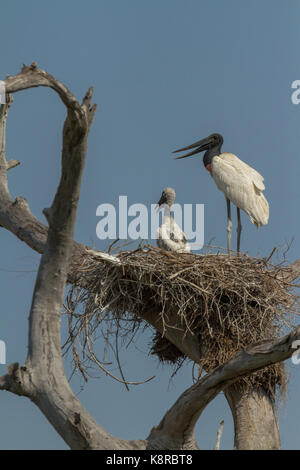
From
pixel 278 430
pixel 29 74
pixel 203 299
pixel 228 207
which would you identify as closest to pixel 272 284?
pixel 203 299

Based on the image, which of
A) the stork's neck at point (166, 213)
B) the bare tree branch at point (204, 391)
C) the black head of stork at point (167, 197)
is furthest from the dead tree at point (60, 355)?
the black head of stork at point (167, 197)

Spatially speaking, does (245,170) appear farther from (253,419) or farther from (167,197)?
(253,419)

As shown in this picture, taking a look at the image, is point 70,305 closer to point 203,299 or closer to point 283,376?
point 203,299

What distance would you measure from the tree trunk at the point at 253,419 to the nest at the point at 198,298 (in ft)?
0.34

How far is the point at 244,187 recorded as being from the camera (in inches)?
380

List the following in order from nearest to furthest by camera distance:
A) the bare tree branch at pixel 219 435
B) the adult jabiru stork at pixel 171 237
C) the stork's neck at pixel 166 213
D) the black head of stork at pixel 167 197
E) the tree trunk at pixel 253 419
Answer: the bare tree branch at pixel 219 435 → the tree trunk at pixel 253 419 → the adult jabiru stork at pixel 171 237 → the stork's neck at pixel 166 213 → the black head of stork at pixel 167 197

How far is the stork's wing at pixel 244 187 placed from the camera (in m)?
9.58

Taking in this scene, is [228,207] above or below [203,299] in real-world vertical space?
above

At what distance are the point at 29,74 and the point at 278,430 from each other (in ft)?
13.3

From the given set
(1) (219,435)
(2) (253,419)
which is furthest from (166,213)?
(1) (219,435)

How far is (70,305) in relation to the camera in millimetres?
7504

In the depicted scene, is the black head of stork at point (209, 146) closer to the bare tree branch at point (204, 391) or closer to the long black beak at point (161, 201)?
the long black beak at point (161, 201)

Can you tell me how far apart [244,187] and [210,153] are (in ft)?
3.78

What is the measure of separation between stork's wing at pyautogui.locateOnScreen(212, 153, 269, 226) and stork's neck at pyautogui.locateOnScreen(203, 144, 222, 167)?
0.57 meters
